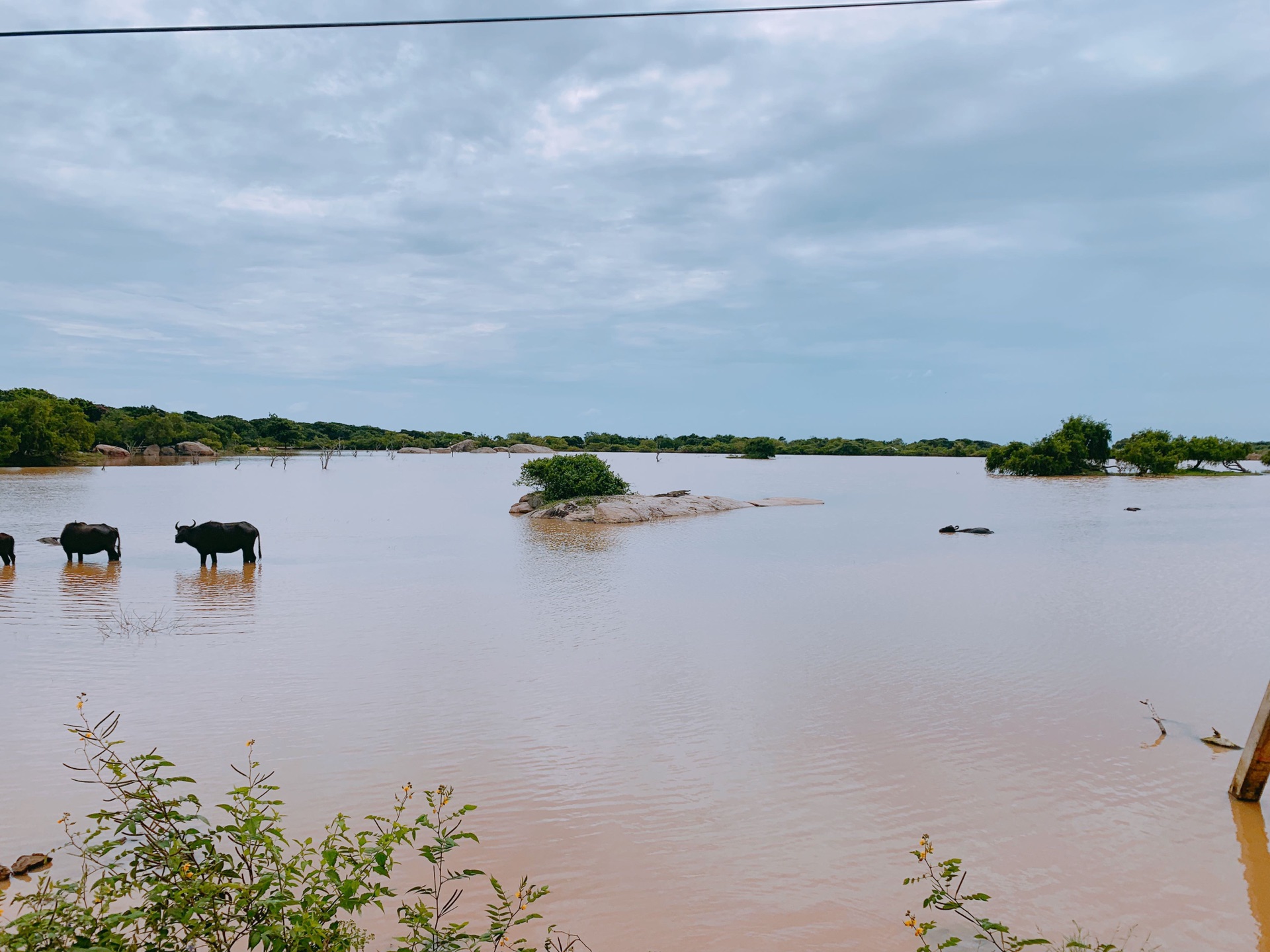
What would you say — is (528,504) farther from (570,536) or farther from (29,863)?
(29,863)

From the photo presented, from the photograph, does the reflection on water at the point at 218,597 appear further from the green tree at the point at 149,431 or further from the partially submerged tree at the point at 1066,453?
the green tree at the point at 149,431

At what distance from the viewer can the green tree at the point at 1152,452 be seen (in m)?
54.9

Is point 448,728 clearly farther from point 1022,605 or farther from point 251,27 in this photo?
point 1022,605

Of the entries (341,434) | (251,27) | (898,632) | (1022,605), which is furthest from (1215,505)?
(341,434)

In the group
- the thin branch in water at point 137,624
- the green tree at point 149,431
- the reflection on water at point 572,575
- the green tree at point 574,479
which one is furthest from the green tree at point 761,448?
the thin branch in water at point 137,624

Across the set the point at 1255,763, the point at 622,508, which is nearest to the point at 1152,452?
the point at 622,508

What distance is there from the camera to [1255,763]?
527 cm

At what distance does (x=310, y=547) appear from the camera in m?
18.8

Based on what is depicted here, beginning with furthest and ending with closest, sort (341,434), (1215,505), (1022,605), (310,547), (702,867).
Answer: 1. (341,434)
2. (1215,505)
3. (310,547)
4. (1022,605)
5. (702,867)

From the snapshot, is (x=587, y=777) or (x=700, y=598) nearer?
(x=587, y=777)

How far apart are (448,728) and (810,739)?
3.05m

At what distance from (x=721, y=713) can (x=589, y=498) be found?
63.3ft

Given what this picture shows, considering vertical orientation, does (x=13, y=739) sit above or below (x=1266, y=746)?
below

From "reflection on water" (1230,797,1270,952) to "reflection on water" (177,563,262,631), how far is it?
1064 cm
